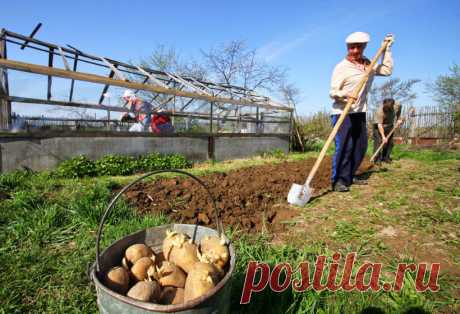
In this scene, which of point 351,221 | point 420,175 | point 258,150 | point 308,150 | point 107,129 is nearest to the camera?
point 351,221

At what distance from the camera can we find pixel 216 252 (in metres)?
1.32

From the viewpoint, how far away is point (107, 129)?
6.93 m

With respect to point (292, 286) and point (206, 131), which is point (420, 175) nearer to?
point (292, 286)

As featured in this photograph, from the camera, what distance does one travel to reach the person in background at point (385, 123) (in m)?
6.88

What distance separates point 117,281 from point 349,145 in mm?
3704

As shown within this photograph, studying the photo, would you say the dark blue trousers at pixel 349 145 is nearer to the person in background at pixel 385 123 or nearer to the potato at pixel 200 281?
the person in background at pixel 385 123

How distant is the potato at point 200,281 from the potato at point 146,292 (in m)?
0.12

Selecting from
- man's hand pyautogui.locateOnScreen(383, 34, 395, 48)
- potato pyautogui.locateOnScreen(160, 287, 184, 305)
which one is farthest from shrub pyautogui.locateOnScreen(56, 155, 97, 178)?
man's hand pyautogui.locateOnScreen(383, 34, 395, 48)

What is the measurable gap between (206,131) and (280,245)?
671 cm

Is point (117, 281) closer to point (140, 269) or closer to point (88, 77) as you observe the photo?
point (140, 269)

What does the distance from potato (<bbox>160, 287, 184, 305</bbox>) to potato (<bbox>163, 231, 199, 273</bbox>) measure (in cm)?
15

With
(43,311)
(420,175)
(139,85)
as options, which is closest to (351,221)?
(43,311)

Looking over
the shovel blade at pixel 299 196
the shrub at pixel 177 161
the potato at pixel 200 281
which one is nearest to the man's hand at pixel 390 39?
the shovel blade at pixel 299 196

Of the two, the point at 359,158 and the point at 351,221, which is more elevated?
the point at 359,158
